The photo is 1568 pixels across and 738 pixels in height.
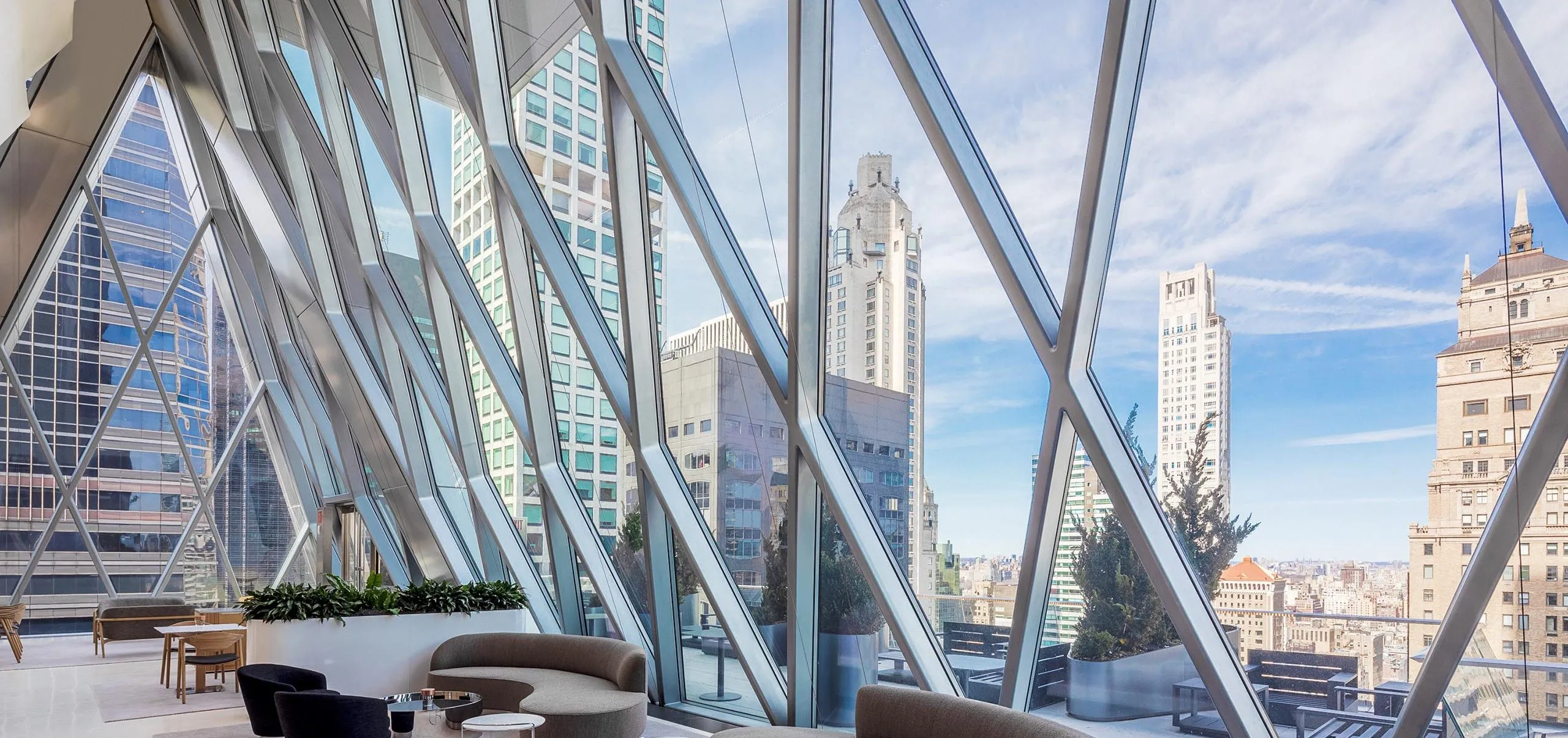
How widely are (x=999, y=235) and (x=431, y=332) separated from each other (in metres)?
7.97

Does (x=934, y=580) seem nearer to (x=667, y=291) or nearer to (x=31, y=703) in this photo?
(x=667, y=291)

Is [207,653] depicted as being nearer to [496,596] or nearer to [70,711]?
[70,711]

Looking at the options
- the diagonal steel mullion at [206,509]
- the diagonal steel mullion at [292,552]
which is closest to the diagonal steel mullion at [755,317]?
the diagonal steel mullion at [206,509]

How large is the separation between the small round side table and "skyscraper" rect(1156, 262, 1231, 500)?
4.14 metres

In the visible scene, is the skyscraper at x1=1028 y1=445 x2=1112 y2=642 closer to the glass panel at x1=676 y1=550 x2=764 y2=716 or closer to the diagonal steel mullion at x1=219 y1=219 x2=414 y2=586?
the glass panel at x1=676 y1=550 x2=764 y2=716

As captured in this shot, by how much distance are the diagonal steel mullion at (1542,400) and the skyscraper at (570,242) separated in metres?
5.33

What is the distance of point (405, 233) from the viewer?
10898 mm

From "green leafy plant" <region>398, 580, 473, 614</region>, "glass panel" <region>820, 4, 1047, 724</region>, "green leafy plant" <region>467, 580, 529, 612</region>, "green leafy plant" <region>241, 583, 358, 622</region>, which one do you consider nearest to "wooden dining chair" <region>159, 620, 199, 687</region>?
"green leafy plant" <region>241, 583, 358, 622</region>

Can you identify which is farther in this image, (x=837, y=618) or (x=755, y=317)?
(x=837, y=618)

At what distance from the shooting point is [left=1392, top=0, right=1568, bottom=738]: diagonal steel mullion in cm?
360

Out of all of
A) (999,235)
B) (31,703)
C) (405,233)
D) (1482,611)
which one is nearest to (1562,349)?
(1482,611)

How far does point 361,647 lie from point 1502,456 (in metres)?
9.01

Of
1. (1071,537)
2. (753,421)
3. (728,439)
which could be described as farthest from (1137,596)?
(728,439)

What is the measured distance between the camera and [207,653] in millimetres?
10500
